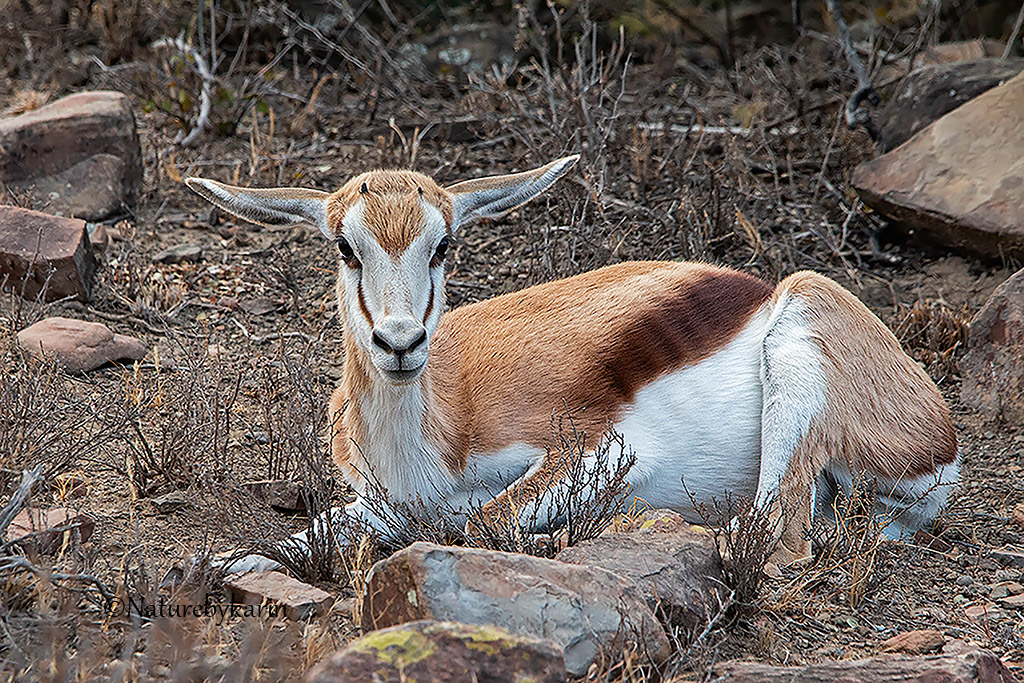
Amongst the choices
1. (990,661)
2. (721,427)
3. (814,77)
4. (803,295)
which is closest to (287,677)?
(990,661)

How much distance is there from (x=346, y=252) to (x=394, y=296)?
0.41 meters

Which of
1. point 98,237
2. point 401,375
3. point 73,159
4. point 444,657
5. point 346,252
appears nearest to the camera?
point 444,657

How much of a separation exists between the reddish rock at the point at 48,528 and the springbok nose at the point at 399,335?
1.19 metres

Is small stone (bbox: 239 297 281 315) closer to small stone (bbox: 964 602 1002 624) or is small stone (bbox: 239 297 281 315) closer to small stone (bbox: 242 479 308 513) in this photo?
small stone (bbox: 242 479 308 513)

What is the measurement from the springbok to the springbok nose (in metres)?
0.19

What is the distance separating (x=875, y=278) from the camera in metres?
7.34

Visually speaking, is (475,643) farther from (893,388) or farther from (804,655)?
(893,388)

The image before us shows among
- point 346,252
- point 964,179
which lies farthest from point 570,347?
point 964,179

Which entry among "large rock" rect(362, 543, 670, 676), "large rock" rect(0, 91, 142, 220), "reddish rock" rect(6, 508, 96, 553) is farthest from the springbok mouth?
"large rock" rect(0, 91, 142, 220)

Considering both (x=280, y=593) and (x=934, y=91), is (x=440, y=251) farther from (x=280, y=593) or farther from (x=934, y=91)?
(x=934, y=91)

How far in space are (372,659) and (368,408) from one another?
1998 mm

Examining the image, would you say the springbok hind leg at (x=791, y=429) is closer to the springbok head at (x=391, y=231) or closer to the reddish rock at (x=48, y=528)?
the springbok head at (x=391, y=231)

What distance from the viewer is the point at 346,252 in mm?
4332

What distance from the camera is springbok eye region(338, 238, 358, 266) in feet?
14.1
